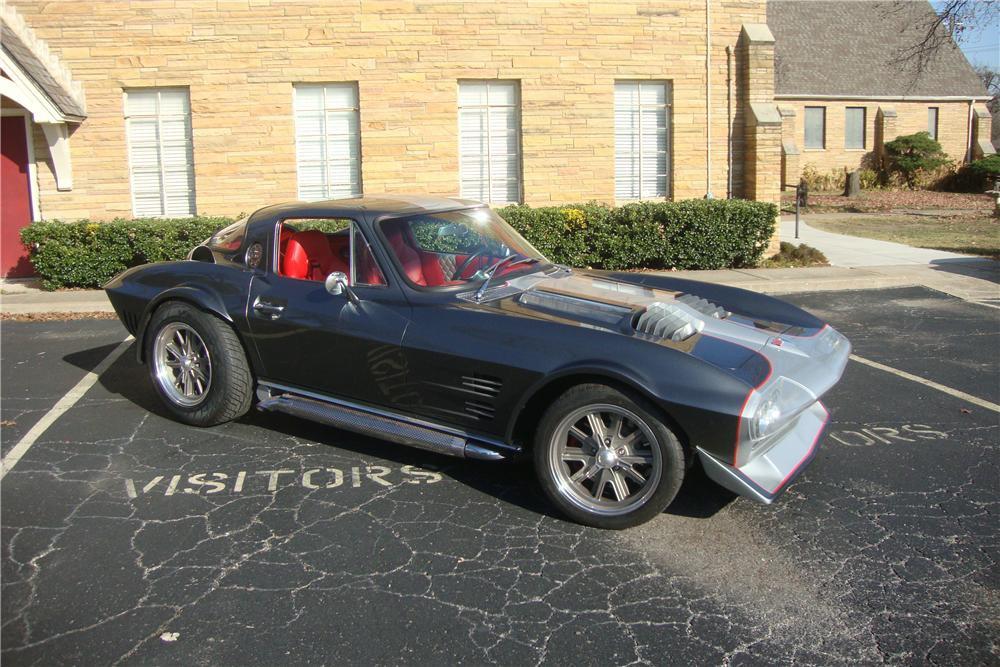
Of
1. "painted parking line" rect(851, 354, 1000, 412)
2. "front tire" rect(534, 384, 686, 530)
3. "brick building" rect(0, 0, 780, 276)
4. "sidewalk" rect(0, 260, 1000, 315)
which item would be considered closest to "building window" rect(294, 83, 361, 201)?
"brick building" rect(0, 0, 780, 276)

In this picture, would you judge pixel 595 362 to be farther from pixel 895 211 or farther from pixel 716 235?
pixel 895 211

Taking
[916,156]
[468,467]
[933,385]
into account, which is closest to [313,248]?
[468,467]

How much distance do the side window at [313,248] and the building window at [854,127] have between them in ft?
115

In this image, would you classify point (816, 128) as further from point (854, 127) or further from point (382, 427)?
point (382, 427)

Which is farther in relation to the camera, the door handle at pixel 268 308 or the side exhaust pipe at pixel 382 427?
the door handle at pixel 268 308

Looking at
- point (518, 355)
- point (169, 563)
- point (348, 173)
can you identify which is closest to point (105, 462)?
point (169, 563)

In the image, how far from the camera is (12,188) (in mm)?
12969

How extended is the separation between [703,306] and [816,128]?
112 ft

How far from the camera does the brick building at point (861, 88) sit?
35.7 metres

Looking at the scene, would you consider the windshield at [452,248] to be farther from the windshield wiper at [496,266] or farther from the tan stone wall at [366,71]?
the tan stone wall at [366,71]

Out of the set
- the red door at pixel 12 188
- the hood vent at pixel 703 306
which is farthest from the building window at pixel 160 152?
the hood vent at pixel 703 306

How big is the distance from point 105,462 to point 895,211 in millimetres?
26530

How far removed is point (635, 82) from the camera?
13797 millimetres

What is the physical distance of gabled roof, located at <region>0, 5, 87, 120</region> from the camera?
1185cm
